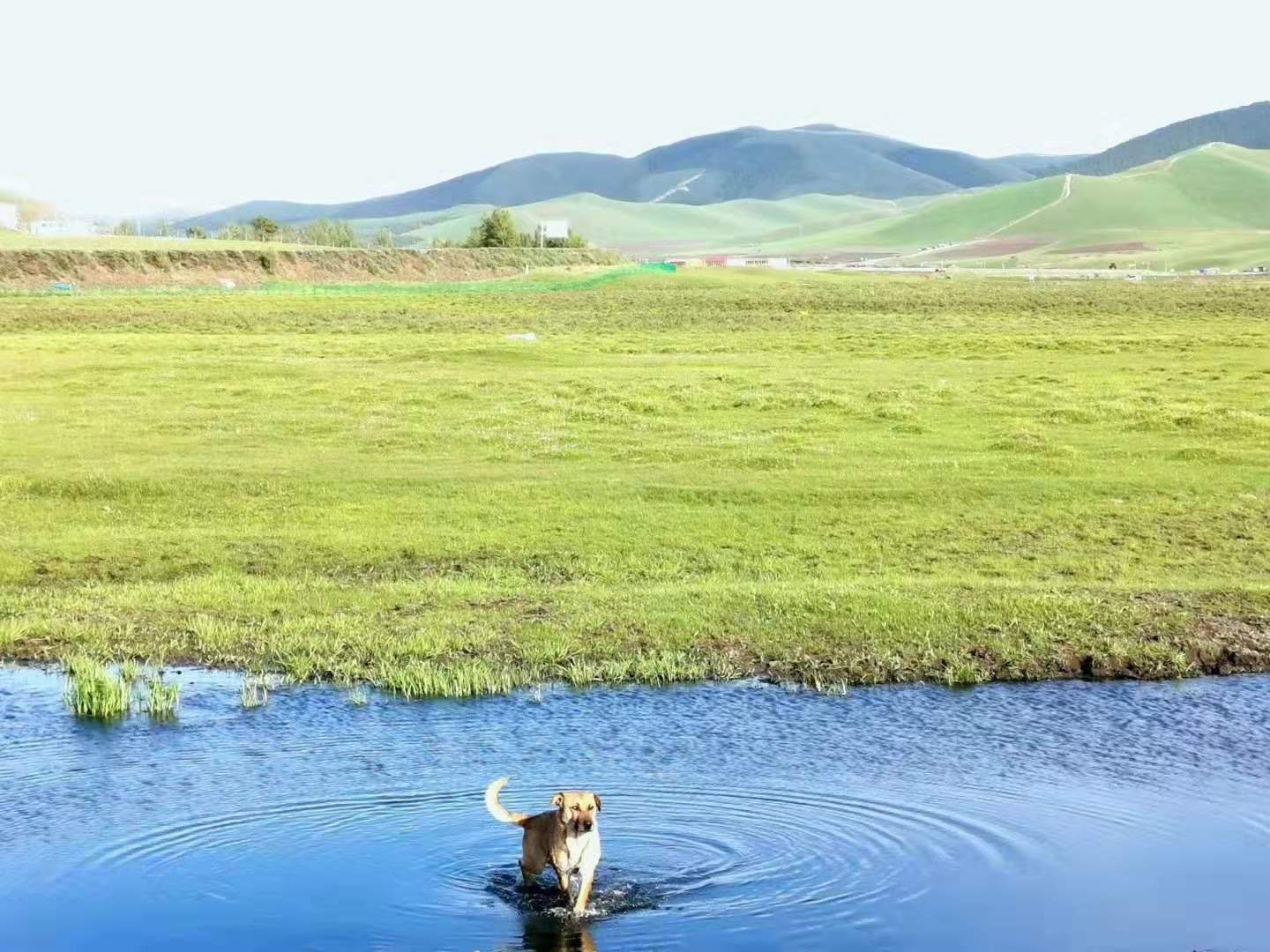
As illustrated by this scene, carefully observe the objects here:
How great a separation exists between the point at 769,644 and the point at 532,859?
8075 mm

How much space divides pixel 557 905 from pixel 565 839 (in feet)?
3.40

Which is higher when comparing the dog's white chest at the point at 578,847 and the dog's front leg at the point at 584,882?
Answer: the dog's white chest at the point at 578,847

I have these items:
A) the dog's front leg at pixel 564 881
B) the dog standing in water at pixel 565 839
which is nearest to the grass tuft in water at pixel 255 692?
the dog standing in water at pixel 565 839

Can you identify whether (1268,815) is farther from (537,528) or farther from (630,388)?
(630,388)

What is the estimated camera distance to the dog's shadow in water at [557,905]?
1238 centimetres

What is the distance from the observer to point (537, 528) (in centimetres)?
2780

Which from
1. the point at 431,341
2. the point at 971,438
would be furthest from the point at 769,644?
Answer: the point at 431,341

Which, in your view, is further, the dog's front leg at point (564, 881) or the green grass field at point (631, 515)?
the green grass field at point (631, 515)

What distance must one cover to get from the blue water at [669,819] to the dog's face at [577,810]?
40.5 inches

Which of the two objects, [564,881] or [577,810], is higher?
[577,810]

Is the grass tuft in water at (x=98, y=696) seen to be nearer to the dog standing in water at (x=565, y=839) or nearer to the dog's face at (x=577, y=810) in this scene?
the dog standing in water at (x=565, y=839)

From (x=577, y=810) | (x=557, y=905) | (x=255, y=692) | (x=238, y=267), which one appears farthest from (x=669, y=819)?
(x=238, y=267)

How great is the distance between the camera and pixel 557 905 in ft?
42.2

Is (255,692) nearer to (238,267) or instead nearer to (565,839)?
(565,839)
